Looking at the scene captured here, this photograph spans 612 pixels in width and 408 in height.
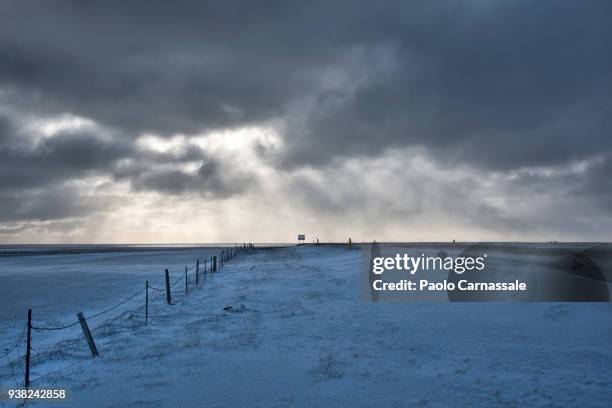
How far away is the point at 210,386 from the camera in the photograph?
28.7ft

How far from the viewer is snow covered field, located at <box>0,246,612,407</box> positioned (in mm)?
8008

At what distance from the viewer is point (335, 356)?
1049 centimetres

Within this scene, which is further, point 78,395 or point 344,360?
point 344,360

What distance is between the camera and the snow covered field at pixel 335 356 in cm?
801

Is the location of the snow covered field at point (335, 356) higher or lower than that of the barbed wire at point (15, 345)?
higher

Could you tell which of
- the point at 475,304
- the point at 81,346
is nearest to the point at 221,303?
the point at 81,346

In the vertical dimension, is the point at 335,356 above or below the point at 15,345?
above

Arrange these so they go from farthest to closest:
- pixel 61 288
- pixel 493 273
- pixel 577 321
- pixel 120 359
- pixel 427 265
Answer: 1. pixel 61 288
2. pixel 427 265
3. pixel 493 273
4. pixel 577 321
5. pixel 120 359

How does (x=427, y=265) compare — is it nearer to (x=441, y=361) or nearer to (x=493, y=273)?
(x=493, y=273)

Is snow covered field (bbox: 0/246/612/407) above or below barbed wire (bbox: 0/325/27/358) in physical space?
above

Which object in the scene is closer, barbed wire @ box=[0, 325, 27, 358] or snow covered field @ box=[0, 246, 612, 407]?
snow covered field @ box=[0, 246, 612, 407]

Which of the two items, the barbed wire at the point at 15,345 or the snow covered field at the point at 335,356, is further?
the barbed wire at the point at 15,345

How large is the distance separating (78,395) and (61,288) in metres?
21.8

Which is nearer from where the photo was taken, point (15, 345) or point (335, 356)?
point (335, 356)
